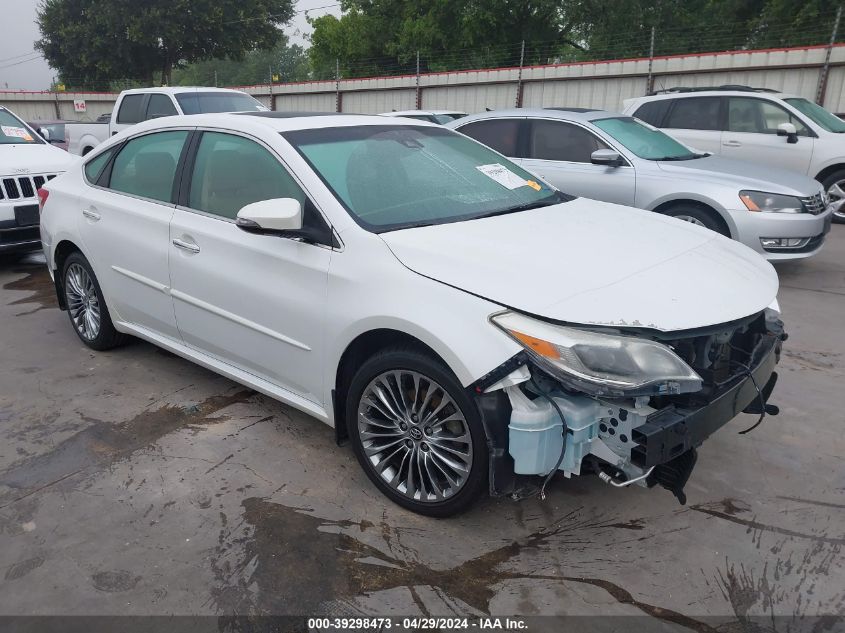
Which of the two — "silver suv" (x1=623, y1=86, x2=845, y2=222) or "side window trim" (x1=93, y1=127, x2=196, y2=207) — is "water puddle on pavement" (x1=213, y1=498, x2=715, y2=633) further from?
"silver suv" (x1=623, y1=86, x2=845, y2=222)

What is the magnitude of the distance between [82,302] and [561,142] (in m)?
4.77

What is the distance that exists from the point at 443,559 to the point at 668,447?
97 centimetres

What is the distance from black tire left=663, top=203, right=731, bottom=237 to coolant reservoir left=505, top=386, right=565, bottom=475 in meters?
4.60

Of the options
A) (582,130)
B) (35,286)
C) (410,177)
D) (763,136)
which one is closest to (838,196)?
(763,136)

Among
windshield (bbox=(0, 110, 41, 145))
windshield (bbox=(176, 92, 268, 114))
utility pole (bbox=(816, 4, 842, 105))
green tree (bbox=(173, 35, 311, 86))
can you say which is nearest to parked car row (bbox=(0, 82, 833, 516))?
windshield (bbox=(0, 110, 41, 145))

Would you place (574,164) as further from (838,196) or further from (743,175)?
(838,196)

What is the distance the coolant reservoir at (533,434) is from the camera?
248 cm

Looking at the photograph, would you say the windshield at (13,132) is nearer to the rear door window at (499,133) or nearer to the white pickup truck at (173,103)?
the white pickup truck at (173,103)

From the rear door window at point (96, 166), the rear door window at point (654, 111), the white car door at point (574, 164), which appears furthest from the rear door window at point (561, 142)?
the rear door window at point (96, 166)

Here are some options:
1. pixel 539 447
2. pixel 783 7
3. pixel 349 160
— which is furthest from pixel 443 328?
pixel 783 7

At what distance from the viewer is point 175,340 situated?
4094 mm

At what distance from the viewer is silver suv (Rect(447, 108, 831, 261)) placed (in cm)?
629

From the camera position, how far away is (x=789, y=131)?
9117mm

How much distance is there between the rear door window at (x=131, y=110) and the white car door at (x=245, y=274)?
8.35 m
